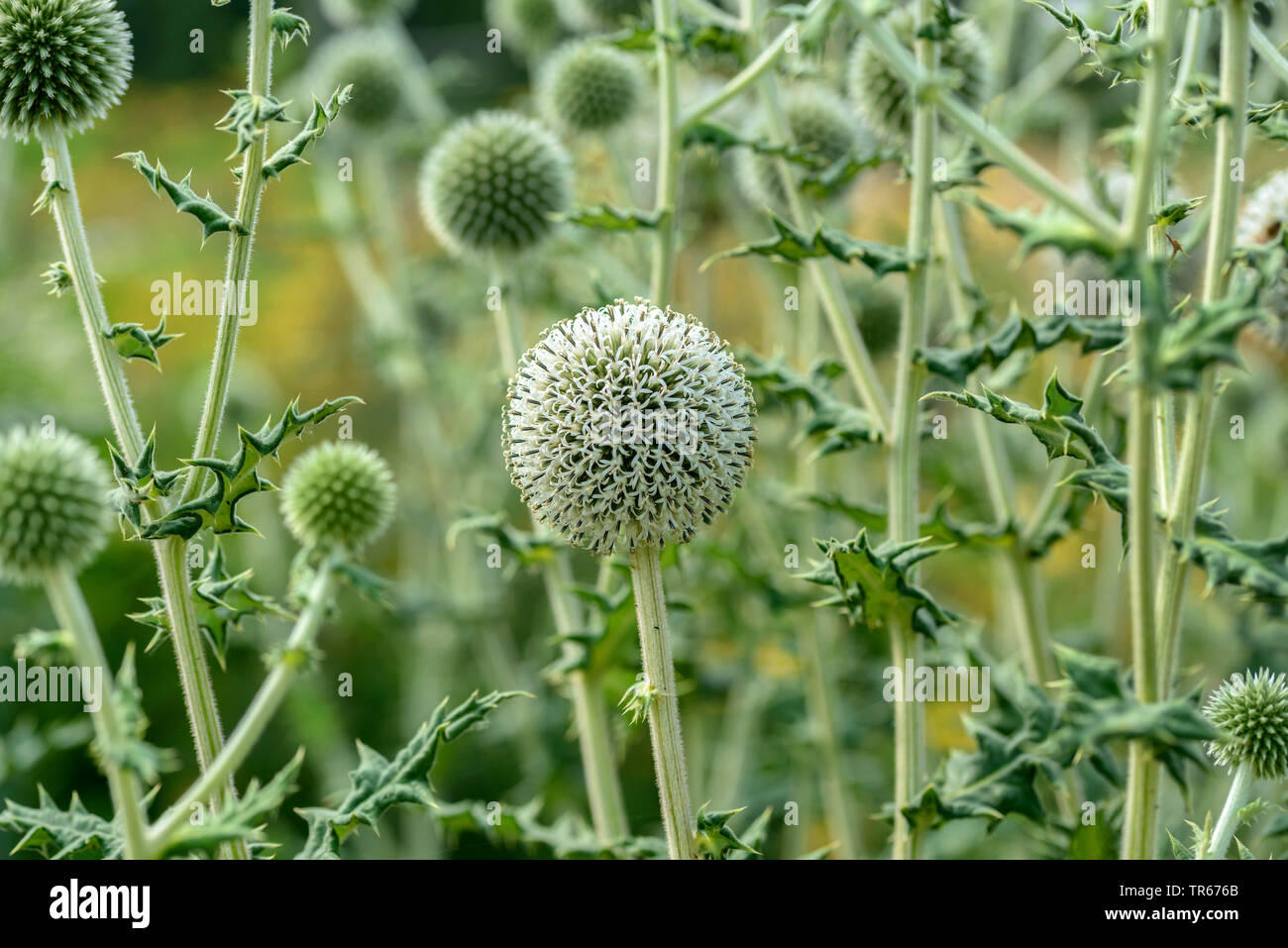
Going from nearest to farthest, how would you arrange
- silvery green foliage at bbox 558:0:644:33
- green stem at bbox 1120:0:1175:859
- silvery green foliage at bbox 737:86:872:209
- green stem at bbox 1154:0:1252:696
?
green stem at bbox 1120:0:1175:859 → green stem at bbox 1154:0:1252:696 → silvery green foliage at bbox 737:86:872:209 → silvery green foliage at bbox 558:0:644:33

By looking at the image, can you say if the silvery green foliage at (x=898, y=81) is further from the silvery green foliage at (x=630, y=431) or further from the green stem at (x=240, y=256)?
the green stem at (x=240, y=256)

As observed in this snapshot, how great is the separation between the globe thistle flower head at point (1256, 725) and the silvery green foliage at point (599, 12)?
3.62 meters

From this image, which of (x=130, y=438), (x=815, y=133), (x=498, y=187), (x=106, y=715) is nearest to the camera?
(x=106, y=715)

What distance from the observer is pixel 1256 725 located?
2.35 metres

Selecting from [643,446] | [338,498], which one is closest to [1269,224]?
[643,446]

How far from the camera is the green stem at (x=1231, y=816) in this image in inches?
91.0

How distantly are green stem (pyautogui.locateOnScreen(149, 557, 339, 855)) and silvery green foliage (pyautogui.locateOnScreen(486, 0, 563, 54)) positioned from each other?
11.8 ft

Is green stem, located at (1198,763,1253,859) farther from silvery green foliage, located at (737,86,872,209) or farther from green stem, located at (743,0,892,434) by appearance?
silvery green foliage, located at (737,86,872,209)

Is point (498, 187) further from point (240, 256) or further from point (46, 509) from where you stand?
point (46, 509)

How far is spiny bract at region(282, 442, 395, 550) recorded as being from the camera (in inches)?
107

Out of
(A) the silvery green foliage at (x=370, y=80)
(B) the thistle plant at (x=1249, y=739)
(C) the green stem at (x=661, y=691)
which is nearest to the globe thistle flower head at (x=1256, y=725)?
(B) the thistle plant at (x=1249, y=739)

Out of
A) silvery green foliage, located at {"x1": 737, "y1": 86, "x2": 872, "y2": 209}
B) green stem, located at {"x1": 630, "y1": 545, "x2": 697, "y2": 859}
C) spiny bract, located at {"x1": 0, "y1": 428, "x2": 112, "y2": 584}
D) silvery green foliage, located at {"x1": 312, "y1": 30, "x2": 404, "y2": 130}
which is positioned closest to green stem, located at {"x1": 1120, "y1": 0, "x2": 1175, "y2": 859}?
green stem, located at {"x1": 630, "y1": 545, "x2": 697, "y2": 859}

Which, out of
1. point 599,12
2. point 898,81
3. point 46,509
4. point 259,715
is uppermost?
point 599,12

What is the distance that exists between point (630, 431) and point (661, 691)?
1.80 feet
